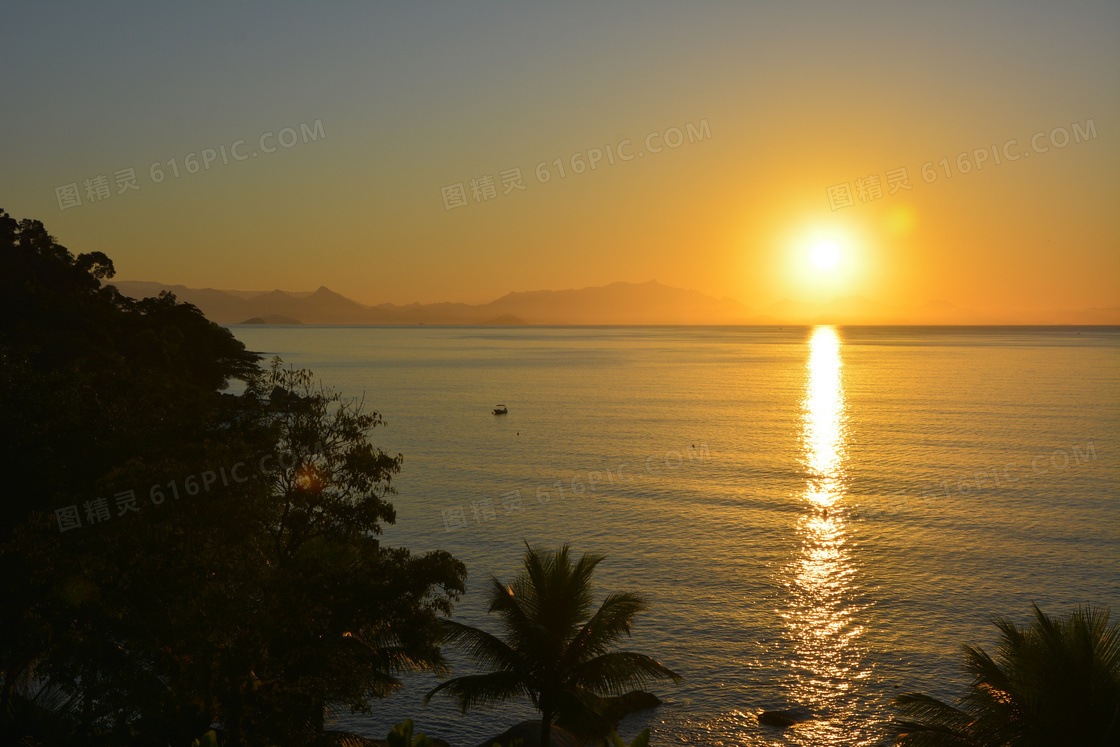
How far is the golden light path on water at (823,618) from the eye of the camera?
3084 centimetres

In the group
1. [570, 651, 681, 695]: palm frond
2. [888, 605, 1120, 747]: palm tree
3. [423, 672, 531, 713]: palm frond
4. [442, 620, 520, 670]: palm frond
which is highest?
[888, 605, 1120, 747]: palm tree

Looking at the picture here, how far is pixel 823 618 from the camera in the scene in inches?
1570

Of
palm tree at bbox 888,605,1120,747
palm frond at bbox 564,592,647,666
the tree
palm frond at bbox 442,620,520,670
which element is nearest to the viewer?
palm tree at bbox 888,605,1120,747

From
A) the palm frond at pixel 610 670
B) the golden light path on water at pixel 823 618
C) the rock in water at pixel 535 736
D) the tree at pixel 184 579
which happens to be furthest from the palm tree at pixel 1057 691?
the golden light path on water at pixel 823 618

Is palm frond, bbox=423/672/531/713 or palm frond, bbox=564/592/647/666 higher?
palm frond, bbox=564/592/647/666

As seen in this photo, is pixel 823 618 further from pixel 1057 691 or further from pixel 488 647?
pixel 1057 691

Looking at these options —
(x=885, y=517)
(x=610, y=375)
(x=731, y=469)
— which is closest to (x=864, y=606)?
(x=885, y=517)

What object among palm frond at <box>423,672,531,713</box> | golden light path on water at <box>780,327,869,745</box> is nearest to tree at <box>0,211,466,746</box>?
palm frond at <box>423,672,531,713</box>

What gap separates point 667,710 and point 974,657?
18.5 m

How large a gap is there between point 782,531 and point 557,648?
117ft

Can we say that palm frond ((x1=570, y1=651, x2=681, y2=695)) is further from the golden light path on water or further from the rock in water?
the golden light path on water

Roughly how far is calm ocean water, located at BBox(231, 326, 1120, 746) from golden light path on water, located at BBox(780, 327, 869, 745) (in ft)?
0.43

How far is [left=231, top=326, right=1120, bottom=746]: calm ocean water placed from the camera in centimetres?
3309

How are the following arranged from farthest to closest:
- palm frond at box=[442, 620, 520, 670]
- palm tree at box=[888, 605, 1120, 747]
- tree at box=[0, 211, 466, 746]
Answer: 1. palm frond at box=[442, 620, 520, 670]
2. tree at box=[0, 211, 466, 746]
3. palm tree at box=[888, 605, 1120, 747]
